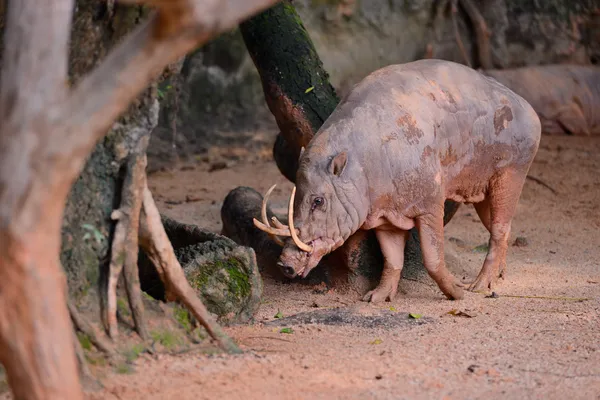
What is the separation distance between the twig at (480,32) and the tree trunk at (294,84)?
199 inches

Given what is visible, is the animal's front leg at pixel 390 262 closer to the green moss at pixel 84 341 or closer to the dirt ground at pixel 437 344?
the dirt ground at pixel 437 344

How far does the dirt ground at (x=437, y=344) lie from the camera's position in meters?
3.84

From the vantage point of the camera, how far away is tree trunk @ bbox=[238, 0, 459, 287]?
20.0ft

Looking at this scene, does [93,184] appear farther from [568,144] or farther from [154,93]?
[568,144]

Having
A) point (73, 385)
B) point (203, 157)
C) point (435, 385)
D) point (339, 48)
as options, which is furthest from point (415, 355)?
point (339, 48)

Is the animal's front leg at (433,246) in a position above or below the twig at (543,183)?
above

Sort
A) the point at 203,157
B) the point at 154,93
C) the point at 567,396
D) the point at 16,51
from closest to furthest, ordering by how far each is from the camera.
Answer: the point at 16,51, the point at 567,396, the point at 154,93, the point at 203,157

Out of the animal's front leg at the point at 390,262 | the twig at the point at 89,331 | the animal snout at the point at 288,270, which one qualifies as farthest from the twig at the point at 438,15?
the twig at the point at 89,331

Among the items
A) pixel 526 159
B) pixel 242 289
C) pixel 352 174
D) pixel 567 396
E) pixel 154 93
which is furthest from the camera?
pixel 526 159

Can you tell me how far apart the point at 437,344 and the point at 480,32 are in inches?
278

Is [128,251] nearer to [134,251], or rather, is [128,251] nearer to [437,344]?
[134,251]

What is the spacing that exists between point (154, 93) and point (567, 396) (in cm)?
222

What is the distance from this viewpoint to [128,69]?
2.75 meters

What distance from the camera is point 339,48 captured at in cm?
1054
